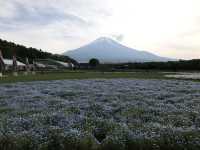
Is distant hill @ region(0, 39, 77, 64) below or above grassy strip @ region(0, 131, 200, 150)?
above

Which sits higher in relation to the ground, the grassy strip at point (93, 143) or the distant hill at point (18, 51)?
the distant hill at point (18, 51)

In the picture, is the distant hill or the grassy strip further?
the distant hill

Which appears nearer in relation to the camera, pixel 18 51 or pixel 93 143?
pixel 93 143

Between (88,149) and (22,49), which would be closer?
(88,149)

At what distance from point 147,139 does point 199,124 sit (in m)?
3.38

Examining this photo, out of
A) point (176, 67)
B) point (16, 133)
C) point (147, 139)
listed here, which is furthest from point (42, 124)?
point (176, 67)

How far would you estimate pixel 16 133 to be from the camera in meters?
9.02

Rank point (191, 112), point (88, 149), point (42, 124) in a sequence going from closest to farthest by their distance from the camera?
point (88, 149)
point (42, 124)
point (191, 112)

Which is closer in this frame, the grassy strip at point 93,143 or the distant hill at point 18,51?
the grassy strip at point 93,143

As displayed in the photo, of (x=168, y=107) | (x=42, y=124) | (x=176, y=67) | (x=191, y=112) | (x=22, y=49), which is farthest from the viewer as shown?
(x=22, y=49)

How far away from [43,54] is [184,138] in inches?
6871

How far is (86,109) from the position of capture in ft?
45.9

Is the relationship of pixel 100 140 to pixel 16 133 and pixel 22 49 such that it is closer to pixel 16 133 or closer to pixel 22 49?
pixel 16 133

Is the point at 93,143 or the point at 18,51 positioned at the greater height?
the point at 18,51
